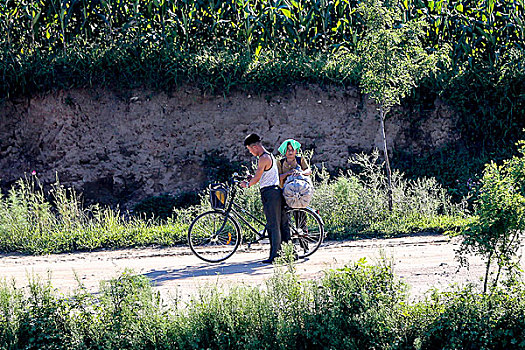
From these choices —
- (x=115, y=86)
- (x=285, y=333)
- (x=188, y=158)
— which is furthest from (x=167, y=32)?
(x=285, y=333)

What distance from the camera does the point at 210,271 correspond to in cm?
925

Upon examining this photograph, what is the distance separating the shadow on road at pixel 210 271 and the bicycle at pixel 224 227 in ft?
0.97

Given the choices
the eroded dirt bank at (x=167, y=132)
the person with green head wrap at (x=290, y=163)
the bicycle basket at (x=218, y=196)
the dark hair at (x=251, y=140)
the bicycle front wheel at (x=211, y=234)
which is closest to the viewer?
the dark hair at (x=251, y=140)

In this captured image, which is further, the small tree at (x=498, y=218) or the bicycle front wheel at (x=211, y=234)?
the bicycle front wheel at (x=211, y=234)

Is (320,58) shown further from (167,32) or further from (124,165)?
(124,165)

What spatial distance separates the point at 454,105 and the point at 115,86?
845 cm

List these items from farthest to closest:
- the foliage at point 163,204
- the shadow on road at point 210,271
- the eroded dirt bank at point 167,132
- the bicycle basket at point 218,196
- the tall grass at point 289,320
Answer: the eroded dirt bank at point 167,132 < the foliage at point 163,204 < the bicycle basket at point 218,196 < the shadow on road at point 210,271 < the tall grass at point 289,320

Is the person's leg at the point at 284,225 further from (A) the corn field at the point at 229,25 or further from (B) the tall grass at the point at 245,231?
(A) the corn field at the point at 229,25

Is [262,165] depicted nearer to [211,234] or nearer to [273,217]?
[273,217]

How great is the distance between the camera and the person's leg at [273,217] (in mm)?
9555

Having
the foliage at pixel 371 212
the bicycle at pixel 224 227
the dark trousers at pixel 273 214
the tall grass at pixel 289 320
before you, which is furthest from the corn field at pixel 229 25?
the tall grass at pixel 289 320

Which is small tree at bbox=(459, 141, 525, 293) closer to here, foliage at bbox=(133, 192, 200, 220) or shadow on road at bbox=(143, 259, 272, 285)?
shadow on road at bbox=(143, 259, 272, 285)

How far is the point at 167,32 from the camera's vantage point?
635 inches

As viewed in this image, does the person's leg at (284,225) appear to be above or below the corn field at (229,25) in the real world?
below
